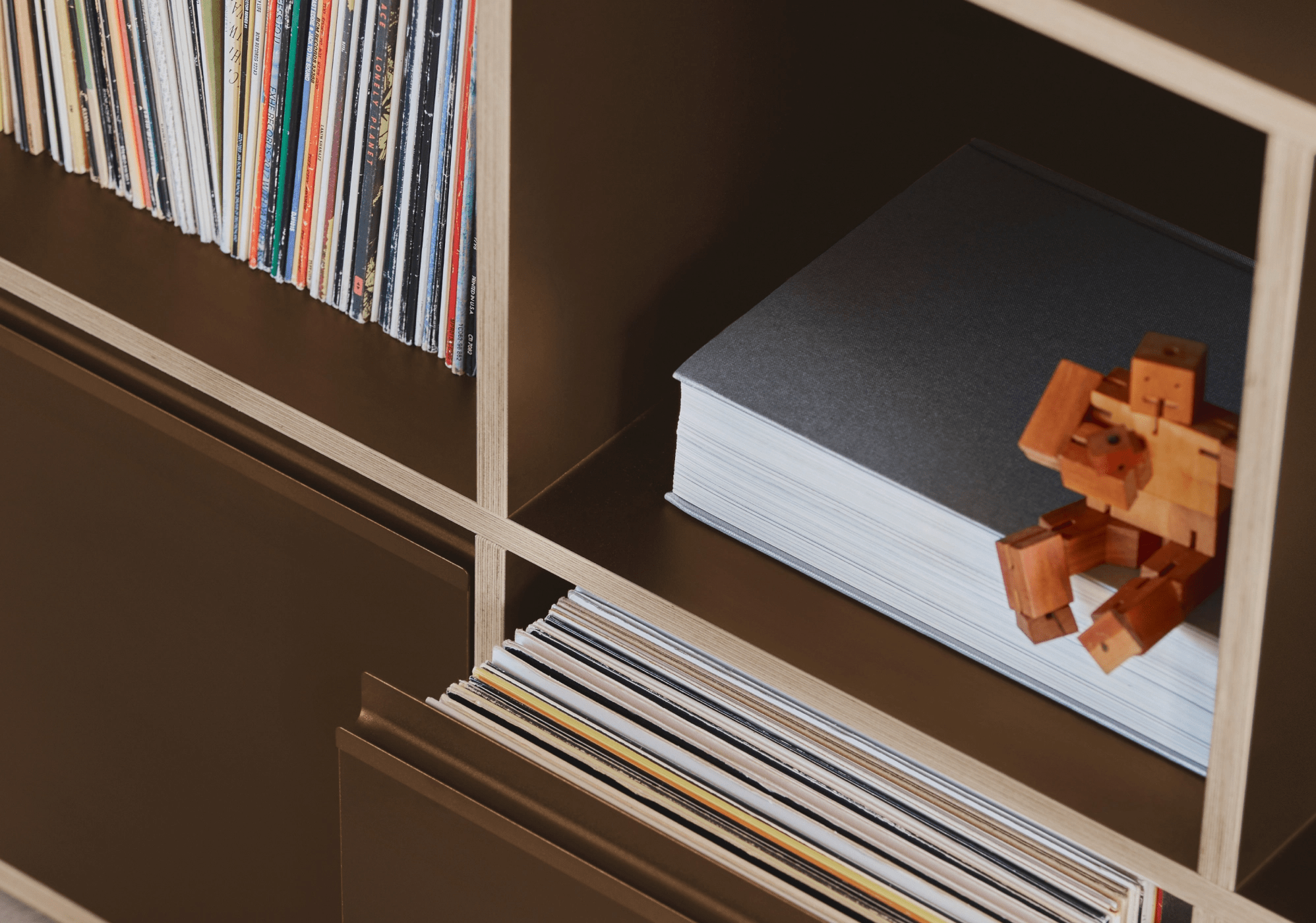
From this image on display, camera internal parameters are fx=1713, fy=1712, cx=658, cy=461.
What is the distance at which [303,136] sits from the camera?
3.59 ft

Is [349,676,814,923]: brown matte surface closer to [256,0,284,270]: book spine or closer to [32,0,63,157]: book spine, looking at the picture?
[256,0,284,270]: book spine

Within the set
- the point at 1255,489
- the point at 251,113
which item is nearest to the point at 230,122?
the point at 251,113

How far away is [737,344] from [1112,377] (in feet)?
0.88

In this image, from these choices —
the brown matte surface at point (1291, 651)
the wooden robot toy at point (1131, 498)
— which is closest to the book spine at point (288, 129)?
the wooden robot toy at point (1131, 498)

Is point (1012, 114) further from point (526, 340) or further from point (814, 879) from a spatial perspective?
point (814, 879)

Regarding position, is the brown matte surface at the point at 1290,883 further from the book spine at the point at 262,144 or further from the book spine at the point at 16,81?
the book spine at the point at 16,81

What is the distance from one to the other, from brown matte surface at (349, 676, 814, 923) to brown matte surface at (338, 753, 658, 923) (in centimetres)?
1

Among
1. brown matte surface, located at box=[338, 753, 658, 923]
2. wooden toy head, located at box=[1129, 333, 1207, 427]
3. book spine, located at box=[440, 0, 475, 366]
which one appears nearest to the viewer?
wooden toy head, located at box=[1129, 333, 1207, 427]

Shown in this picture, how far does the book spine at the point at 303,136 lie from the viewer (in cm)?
104

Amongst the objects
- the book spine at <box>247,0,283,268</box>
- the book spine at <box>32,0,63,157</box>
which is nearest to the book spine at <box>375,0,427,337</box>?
the book spine at <box>247,0,283,268</box>

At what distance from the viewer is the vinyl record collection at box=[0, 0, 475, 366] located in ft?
3.32

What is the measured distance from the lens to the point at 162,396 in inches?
46.5

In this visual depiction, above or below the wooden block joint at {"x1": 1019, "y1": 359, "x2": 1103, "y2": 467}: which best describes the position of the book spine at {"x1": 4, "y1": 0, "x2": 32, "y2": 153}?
below

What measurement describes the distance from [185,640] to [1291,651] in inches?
31.8
